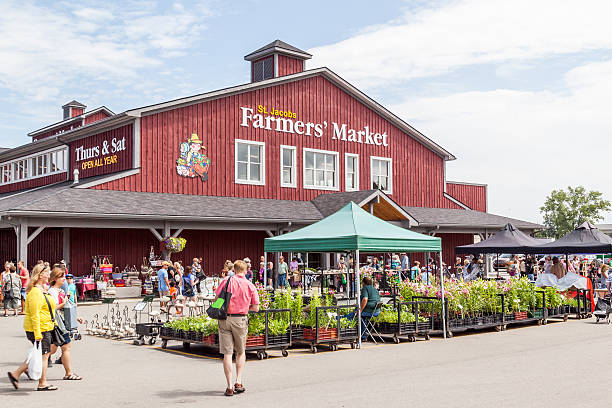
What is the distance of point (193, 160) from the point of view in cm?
2739

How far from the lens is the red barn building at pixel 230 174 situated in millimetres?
24484

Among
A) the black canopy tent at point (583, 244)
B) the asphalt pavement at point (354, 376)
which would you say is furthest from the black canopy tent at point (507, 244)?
the asphalt pavement at point (354, 376)

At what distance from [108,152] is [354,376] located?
68.7 feet

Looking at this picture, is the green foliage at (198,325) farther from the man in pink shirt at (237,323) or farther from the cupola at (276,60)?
the cupola at (276,60)

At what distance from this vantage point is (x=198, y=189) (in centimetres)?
2748

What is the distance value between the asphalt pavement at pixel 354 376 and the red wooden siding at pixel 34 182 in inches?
745

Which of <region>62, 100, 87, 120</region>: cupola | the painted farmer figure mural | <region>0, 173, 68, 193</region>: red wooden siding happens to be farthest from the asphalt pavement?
<region>62, 100, 87, 120</region>: cupola

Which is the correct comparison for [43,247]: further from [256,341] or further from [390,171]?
[256,341]

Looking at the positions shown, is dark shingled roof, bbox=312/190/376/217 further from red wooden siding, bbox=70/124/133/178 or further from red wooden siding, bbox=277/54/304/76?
red wooden siding, bbox=70/124/133/178

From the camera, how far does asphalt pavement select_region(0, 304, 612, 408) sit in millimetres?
8023

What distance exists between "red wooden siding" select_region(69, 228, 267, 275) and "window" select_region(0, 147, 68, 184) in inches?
303

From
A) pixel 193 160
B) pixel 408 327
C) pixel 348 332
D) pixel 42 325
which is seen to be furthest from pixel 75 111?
pixel 42 325

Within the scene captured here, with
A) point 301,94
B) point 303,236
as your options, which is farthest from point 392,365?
point 301,94

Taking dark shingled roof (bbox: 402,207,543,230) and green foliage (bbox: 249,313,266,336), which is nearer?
green foliage (bbox: 249,313,266,336)
